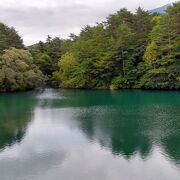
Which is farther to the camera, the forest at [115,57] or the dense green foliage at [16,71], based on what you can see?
the dense green foliage at [16,71]

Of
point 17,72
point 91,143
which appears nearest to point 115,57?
point 17,72

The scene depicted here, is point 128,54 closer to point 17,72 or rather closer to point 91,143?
point 17,72

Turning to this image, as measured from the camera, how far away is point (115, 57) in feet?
177

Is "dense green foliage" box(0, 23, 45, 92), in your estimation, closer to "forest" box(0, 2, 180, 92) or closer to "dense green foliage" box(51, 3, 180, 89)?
"forest" box(0, 2, 180, 92)

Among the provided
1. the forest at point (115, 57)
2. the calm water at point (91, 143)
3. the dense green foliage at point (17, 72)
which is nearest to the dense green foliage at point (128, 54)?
the forest at point (115, 57)

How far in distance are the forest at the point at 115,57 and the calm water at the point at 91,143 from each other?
15.7 m

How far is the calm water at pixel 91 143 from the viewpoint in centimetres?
1505

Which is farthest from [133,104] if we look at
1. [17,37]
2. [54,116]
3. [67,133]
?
[17,37]

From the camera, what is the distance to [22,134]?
22688 mm

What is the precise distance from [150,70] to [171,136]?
3008 cm

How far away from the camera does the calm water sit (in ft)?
49.4

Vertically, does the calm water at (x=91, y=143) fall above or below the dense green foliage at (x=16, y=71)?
below

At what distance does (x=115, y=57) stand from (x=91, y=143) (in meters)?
35.0

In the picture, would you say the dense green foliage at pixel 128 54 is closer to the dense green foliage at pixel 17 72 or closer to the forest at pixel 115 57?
the forest at pixel 115 57
